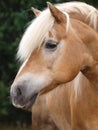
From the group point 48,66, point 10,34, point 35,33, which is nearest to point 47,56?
point 48,66

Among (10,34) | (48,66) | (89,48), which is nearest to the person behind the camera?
(48,66)

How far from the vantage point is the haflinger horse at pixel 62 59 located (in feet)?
15.4

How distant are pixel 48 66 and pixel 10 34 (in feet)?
11.5

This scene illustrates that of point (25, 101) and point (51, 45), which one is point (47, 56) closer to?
point (51, 45)

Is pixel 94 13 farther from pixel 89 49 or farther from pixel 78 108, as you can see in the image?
pixel 78 108

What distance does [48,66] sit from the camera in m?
4.71

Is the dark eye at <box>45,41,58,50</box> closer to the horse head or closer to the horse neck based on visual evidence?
the horse head

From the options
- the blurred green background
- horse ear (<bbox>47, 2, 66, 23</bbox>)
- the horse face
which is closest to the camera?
the horse face

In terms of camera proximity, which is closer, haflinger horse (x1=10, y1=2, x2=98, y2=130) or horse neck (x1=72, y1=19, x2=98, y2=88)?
haflinger horse (x1=10, y1=2, x2=98, y2=130)

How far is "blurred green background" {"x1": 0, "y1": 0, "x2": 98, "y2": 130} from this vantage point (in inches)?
312

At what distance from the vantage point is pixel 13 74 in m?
8.21

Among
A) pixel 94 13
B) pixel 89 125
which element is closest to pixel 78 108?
pixel 89 125

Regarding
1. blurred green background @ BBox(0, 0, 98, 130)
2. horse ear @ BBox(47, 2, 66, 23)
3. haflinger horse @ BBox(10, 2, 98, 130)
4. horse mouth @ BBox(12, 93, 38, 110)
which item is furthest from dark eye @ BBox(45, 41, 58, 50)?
blurred green background @ BBox(0, 0, 98, 130)

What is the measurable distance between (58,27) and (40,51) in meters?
0.24
